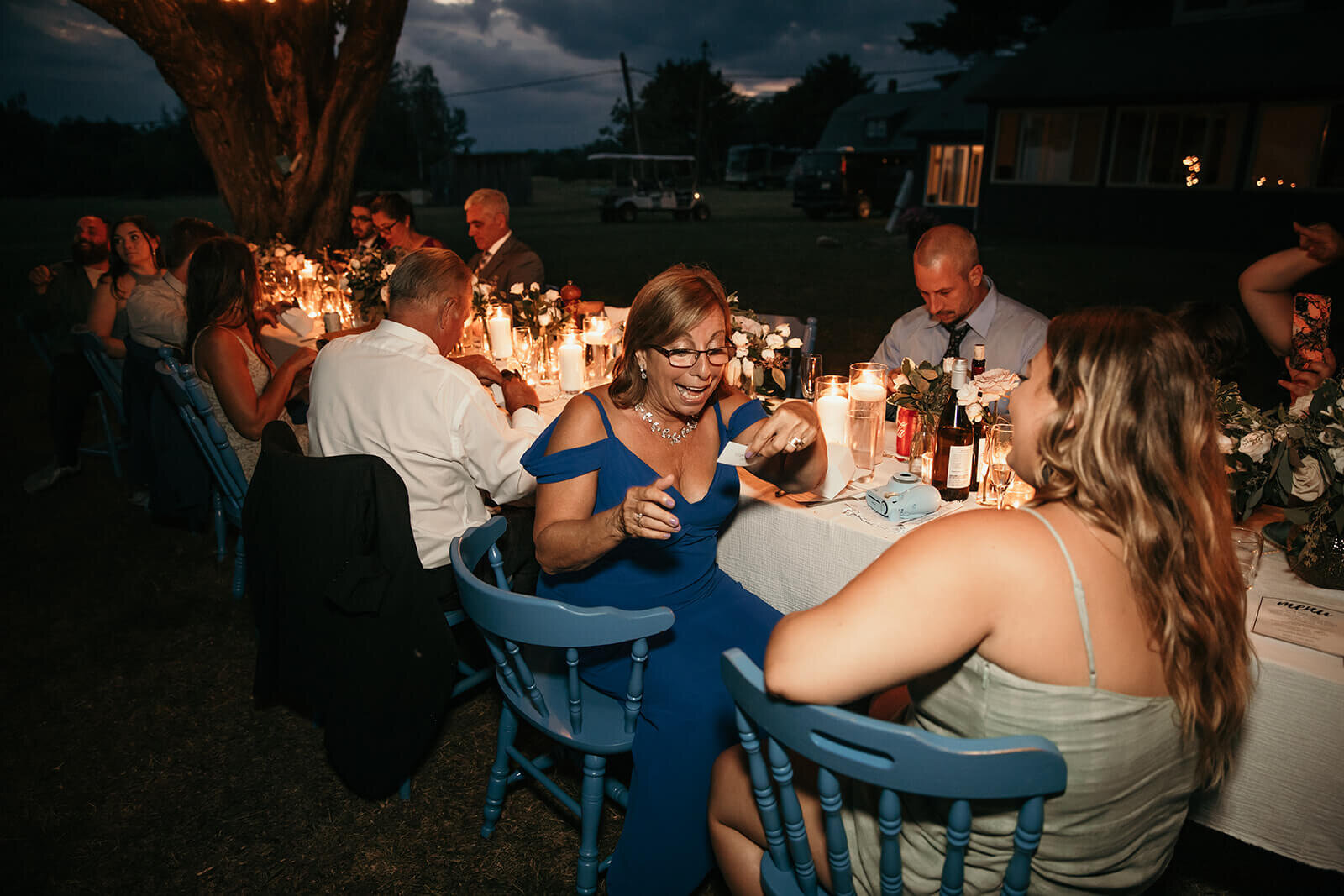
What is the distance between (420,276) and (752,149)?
145ft

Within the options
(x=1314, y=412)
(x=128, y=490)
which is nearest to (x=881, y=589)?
(x=1314, y=412)

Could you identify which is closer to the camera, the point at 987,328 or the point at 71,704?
the point at 71,704

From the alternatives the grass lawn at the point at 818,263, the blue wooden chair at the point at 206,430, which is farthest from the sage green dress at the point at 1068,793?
the grass lawn at the point at 818,263

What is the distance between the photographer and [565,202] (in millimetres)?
37156

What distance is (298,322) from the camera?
495cm

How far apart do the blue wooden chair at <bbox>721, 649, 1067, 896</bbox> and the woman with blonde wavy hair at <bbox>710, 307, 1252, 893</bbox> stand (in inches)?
2.1

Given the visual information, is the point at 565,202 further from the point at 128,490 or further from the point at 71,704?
the point at 71,704

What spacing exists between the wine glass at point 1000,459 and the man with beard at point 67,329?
552cm

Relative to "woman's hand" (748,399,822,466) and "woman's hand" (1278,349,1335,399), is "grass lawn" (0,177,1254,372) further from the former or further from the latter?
"woman's hand" (748,399,822,466)

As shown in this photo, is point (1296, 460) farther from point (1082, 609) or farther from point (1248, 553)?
point (1082, 609)

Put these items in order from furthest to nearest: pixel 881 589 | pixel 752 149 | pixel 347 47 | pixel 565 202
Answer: pixel 752 149 < pixel 565 202 < pixel 347 47 < pixel 881 589

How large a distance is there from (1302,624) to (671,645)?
4.63 feet

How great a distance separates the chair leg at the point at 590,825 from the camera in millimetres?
2033

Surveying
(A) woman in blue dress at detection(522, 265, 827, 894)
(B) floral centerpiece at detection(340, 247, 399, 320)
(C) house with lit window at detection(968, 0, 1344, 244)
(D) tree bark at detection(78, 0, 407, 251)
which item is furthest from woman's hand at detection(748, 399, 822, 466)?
(C) house with lit window at detection(968, 0, 1344, 244)
